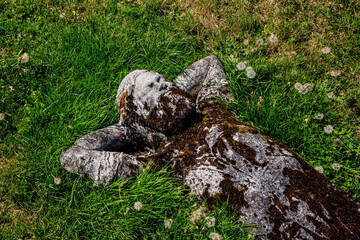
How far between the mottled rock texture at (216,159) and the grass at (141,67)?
0.67 ft

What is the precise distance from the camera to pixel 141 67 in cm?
353

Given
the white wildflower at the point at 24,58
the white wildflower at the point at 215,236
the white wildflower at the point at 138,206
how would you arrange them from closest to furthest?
the white wildflower at the point at 215,236 < the white wildflower at the point at 138,206 < the white wildflower at the point at 24,58

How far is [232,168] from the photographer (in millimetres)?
2182

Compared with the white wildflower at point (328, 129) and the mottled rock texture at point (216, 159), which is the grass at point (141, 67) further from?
the mottled rock texture at point (216, 159)

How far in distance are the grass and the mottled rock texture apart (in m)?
0.21

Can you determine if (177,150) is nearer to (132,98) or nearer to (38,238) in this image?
(132,98)

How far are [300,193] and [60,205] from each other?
239 centimetres

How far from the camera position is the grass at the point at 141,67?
2.42 m

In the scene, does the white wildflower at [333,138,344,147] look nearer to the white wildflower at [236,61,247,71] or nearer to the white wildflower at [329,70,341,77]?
the white wildflower at [329,70,341,77]


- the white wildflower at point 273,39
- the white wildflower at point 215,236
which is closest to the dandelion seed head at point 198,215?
the white wildflower at point 215,236

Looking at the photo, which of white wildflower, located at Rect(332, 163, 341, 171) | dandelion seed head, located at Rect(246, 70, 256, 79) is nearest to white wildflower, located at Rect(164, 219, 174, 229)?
white wildflower, located at Rect(332, 163, 341, 171)

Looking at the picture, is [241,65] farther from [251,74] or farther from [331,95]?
[331,95]

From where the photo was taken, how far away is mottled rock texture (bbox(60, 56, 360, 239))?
195 centimetres

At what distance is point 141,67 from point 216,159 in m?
1.98
